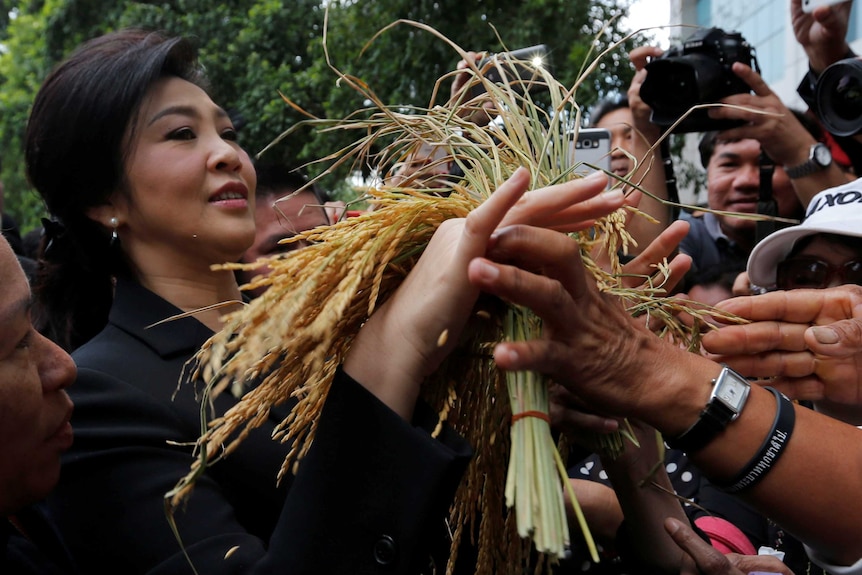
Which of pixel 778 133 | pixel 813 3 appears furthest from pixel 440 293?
pixel 813 3

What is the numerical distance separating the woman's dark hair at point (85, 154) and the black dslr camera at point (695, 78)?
1402mm

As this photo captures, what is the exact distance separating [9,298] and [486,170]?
82 cm

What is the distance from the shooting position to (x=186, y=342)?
1.87 m

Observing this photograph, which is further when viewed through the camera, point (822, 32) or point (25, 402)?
point (822, 32)

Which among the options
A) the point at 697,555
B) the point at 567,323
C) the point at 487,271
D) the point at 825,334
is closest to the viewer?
the point at 487,271

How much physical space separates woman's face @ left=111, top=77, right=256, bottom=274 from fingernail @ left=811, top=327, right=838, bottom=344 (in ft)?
4.17

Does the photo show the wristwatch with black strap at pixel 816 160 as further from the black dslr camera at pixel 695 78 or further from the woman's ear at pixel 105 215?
the woman's ear at pixel 105 215

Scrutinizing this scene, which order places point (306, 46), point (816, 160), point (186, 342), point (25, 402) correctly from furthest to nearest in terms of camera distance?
point (306, 46)
point (816, 160)
point (186, 342)
point (25, 402)

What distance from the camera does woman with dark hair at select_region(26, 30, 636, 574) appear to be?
1261 millimetres

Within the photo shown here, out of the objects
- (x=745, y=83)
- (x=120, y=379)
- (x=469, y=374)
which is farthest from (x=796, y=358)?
(x=745, y=83)

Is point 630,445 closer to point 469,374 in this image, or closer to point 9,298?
point 469,374

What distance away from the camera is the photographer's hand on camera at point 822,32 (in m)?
2.96

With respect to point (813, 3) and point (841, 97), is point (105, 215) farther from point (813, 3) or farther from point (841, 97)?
point (813, 3)

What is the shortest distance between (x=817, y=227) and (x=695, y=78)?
88 cm
